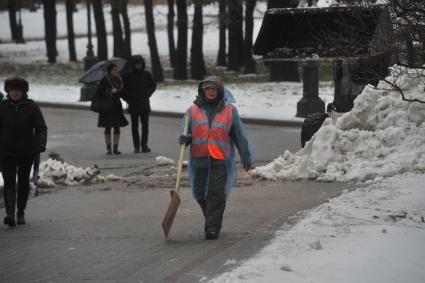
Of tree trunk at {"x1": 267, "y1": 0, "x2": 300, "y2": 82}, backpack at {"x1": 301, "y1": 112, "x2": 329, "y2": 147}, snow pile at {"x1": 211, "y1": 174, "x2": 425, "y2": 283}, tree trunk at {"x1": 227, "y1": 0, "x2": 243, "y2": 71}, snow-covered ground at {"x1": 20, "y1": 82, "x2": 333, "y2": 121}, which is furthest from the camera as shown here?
tree trunk at {"x1": 227, "y1": 0, "x2": 243, "y2": 71}

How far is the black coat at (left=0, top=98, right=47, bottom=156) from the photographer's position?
1150 centimetres

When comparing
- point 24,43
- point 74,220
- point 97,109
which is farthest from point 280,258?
point 24,43

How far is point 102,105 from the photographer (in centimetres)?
1972

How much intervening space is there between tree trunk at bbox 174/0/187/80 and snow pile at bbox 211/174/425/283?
27.9 metres

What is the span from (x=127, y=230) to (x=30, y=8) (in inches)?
3316

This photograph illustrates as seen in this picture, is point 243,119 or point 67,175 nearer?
point 67,175

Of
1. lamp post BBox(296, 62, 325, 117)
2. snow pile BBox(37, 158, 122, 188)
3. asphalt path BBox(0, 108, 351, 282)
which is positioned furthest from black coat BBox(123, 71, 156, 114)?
lamp post BBox(296, 62, 325, 117)

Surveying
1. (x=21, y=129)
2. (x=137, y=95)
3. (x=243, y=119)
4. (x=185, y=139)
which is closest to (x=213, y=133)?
(x=185, y=139)

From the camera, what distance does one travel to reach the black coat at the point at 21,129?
→ 11.5 metres

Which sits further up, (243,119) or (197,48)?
(197,48)

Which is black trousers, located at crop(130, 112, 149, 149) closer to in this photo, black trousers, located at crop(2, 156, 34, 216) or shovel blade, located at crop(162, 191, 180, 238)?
black trousers, located at crop(2, 156, 34, 216)

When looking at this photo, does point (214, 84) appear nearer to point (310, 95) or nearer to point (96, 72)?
point (96, 72)

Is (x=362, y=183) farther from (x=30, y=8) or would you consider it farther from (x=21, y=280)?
(x=30, y=8)

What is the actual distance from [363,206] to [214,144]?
6.39 feet
